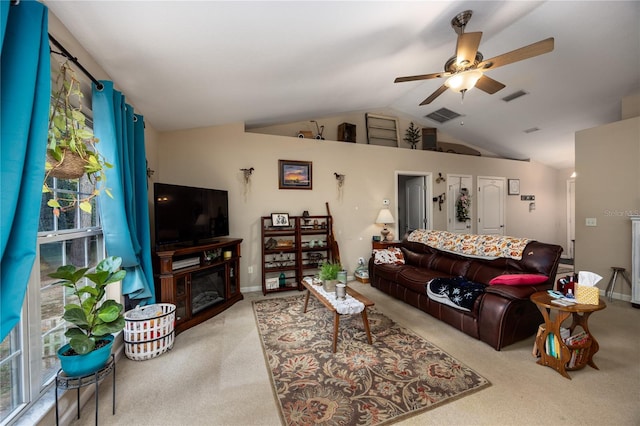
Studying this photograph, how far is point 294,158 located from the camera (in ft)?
14.3

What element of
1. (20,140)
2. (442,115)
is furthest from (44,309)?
(442,115)

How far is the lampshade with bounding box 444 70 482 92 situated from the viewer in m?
2.21

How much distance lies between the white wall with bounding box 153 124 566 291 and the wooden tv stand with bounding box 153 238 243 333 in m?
0.61

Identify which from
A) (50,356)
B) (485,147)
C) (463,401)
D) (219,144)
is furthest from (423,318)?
(485,147)

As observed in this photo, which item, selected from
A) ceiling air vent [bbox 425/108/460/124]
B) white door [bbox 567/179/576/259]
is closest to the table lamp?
ceiling air vent [bbox 425/108/460/124]

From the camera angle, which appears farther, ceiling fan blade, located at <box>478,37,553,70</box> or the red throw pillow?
the red throw pillow

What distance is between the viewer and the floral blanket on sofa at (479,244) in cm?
284

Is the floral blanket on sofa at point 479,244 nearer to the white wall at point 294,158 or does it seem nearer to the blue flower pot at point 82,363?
the white wall at point 294,158

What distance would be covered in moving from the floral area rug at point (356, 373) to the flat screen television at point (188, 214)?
1.38 metres

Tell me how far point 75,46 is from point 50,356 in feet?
6.73

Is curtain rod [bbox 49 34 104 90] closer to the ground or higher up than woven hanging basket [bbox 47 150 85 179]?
higher up

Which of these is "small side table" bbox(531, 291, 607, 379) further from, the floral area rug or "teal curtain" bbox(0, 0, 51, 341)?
"teal curtain" bbox(0, 0, 51, 341)

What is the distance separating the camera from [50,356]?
164cm

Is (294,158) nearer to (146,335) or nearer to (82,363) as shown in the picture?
(146,335)
